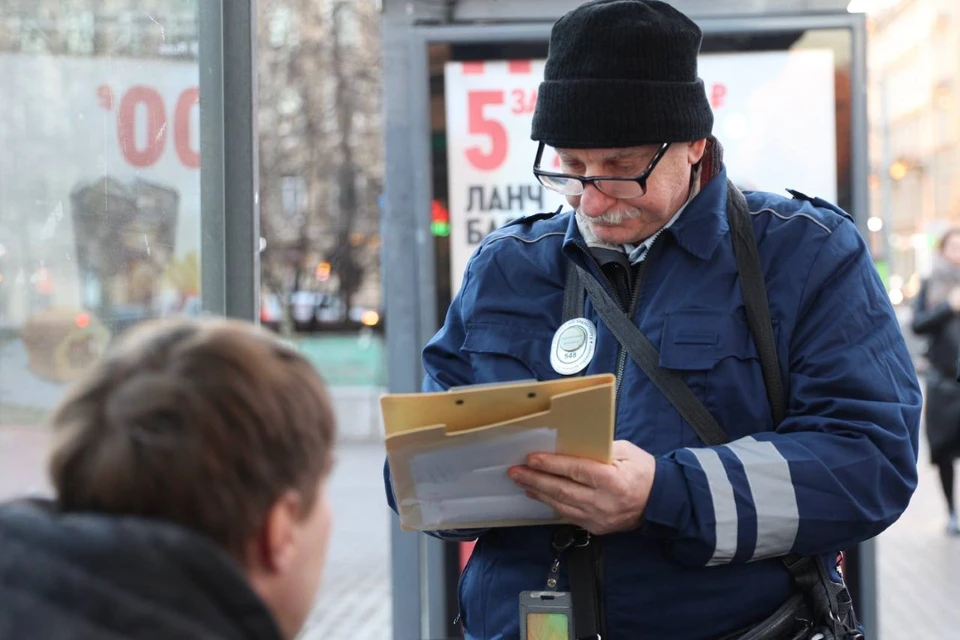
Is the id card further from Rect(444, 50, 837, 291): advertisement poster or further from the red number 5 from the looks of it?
the red number 5

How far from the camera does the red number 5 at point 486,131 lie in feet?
13.5

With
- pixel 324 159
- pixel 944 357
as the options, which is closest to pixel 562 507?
pixel 944 357

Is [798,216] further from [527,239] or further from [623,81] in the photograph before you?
[527,239]

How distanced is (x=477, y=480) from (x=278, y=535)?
781mm

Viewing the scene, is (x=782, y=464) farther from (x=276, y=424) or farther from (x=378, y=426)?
(x=378, y=426)

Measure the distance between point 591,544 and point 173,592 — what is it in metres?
1.14

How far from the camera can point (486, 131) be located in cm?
413

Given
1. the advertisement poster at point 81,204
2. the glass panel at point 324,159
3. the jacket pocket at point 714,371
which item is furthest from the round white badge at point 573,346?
the glass panel at point 324,159

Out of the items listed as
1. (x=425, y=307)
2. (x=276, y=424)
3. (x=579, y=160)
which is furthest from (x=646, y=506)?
(x=425, y=307)

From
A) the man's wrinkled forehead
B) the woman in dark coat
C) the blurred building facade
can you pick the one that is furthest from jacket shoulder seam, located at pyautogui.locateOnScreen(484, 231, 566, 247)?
the blurred building facade

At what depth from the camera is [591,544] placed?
7.07 feet

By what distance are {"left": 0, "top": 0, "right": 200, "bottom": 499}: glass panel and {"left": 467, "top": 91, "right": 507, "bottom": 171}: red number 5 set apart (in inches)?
47.2

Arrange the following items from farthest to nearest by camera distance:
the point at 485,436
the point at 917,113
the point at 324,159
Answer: the point at 917,113
the point at 324,159
the point at 485,436

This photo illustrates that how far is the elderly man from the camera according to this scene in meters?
2.07
